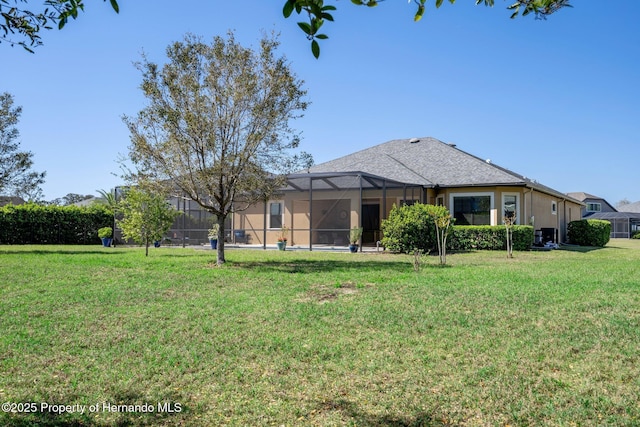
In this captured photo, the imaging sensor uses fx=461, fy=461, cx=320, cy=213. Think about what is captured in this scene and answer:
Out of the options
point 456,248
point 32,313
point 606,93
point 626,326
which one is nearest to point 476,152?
point 456,248

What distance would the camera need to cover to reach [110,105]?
12.1 m

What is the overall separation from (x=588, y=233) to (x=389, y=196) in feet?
36.9

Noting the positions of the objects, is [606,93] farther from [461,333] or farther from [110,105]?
[110,105]

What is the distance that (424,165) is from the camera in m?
22.8

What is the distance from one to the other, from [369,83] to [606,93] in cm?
730

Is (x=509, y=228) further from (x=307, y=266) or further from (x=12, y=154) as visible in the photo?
(x=12, y=154)

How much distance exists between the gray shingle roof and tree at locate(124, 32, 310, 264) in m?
9.84

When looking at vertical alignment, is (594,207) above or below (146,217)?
above

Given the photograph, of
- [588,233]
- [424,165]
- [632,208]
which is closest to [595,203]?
[632,208]

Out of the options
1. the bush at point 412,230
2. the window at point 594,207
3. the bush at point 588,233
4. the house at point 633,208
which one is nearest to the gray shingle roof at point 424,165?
the bush at point 412,230

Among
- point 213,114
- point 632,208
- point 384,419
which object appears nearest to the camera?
point 384,419

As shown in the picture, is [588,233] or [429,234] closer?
[429,234]

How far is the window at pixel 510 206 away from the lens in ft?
63.0

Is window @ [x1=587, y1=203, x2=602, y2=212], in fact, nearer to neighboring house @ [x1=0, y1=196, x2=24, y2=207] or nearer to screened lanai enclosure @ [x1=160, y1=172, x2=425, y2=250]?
screened lanai enclosure @ [x1=160, y1=172, x2=425, y2=250]
